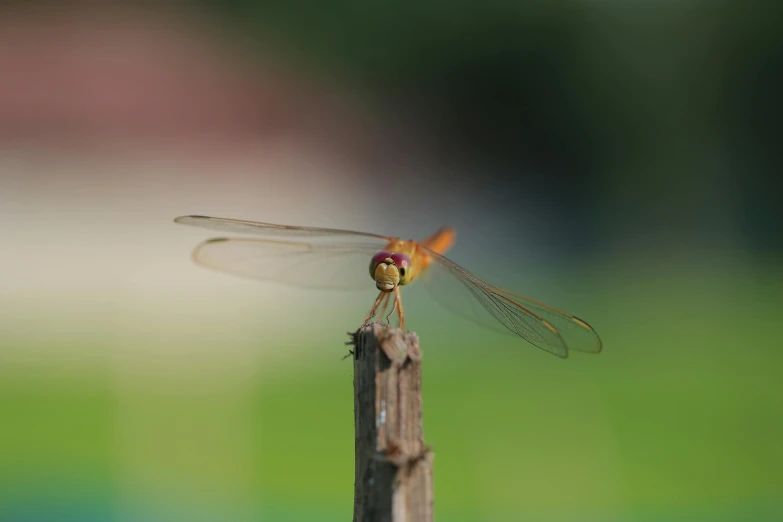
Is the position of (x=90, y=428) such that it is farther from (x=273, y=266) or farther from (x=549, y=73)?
(x=549, y=73)

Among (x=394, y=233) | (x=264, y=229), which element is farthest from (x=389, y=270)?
(x=394, y=233)

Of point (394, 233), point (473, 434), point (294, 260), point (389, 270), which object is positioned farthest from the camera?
point (394, 233)

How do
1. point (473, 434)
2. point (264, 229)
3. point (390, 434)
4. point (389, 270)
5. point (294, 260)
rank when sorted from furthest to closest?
point (473, 434), point (294, 260), point (264, 229), point (389, 270), point (390, 434)

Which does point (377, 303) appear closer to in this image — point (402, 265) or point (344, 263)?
point (402, 265)

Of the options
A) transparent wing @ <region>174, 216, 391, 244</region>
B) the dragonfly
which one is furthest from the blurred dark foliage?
transparent wing @ <region>174, 216, 391, 244</region>

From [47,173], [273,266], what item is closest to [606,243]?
[47,173]

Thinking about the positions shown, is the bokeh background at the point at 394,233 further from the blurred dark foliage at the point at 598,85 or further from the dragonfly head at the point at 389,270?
the dragonfly head at the point at 389,270
